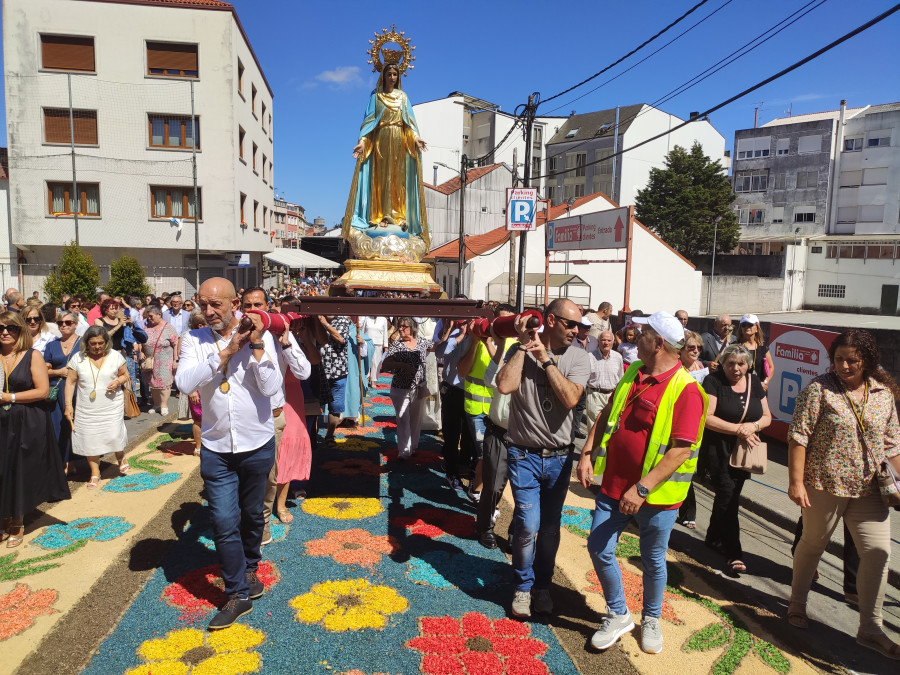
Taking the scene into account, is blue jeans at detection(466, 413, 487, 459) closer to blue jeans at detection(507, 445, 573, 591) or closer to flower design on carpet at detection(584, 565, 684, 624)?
flower design on carpet at detection(584, 565, 684, 624)

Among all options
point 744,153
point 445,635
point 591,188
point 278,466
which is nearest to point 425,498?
point 278,466

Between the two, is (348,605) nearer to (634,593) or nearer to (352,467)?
(634,593)

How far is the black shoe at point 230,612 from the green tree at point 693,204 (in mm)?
43634

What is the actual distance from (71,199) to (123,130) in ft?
11.1

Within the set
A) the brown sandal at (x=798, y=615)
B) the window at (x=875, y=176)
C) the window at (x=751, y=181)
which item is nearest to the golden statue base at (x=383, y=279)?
the brown sandal at (x=798, y=615)

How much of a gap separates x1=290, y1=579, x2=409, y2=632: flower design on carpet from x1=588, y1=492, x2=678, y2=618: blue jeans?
1408 mm

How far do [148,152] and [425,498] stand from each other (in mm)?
21856

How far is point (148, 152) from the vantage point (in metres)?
22.9

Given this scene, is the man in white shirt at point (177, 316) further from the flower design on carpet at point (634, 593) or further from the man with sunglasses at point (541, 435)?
the flower design on carpet at point (634, 593)

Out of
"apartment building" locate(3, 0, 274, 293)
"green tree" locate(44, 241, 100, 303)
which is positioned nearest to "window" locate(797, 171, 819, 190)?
"apartment building" locate(3, 0, 274, 293)

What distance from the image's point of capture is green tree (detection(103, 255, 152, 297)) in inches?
750

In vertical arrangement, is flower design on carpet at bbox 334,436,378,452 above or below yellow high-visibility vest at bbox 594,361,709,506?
below

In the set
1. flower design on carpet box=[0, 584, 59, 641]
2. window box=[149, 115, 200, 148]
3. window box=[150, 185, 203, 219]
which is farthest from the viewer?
window box=[150, 185, 203, 219]

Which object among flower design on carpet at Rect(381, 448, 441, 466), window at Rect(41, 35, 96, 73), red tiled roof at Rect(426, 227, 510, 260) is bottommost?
flower design on carpet at Rect(381, 448, 441, 466)
